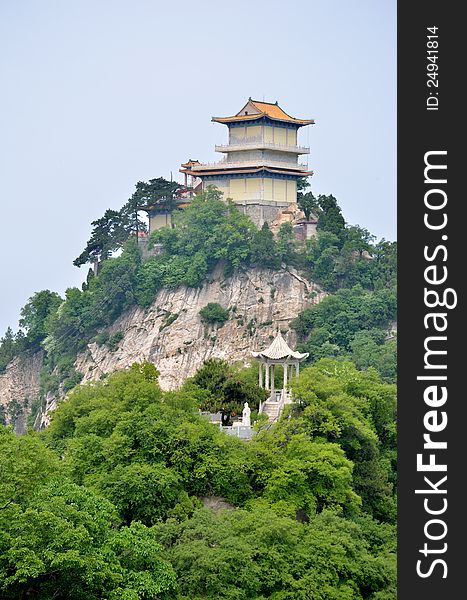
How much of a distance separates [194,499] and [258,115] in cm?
2896

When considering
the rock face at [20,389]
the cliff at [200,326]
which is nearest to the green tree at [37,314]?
the rock face at [20,389]

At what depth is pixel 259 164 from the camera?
53.0 meters

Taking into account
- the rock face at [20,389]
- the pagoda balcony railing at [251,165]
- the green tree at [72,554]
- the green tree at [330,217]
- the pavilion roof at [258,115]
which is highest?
the pavilion roof at [258,115]

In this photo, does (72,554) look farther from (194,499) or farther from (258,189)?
(258,189)

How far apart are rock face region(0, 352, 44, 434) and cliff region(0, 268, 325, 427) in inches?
154

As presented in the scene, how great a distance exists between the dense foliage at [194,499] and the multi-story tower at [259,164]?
20743 millimetres

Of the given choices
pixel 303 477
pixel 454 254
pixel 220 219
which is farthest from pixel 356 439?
pixel 220 219

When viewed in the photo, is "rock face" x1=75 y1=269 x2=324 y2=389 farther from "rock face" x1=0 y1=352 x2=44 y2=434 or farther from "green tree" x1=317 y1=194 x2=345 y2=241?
"rock face" x1=0 y1=352 x2=44 y2=434

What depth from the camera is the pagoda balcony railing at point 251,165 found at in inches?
2093

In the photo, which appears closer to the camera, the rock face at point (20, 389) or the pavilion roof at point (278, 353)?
the pavilion roof at point (278, 353)

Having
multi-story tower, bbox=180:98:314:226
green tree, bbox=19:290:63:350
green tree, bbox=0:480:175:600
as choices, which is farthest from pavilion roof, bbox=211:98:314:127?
green tree, bbox=0:480:175:600

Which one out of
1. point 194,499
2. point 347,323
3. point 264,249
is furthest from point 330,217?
point 194,499

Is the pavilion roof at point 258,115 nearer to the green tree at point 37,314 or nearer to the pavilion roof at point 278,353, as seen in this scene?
the green tree at point 37,314

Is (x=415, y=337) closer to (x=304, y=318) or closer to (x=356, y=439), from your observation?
(x=356, y=439)
